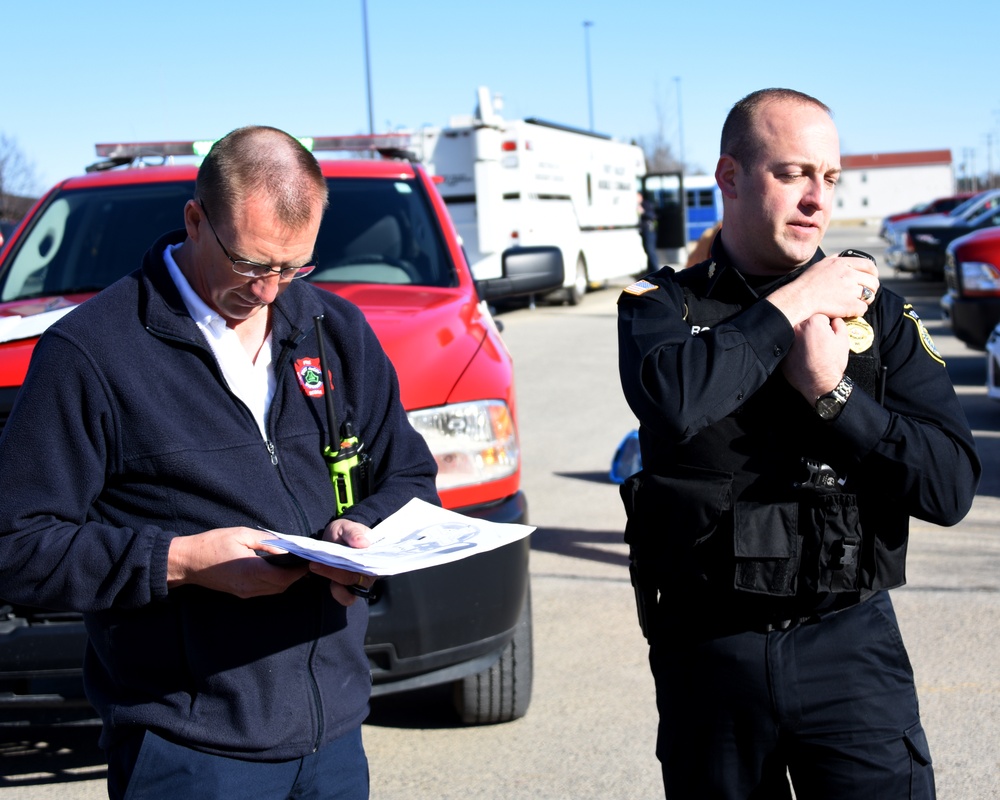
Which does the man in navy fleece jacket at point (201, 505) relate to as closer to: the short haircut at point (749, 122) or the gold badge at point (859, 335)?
the short haircut at point (749, 122)

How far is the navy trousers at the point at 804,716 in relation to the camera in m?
2.25

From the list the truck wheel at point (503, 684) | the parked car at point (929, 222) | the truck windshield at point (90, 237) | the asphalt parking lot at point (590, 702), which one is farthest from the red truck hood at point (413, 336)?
the parked car at point (929, 222)

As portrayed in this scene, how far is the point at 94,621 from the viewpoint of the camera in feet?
7.14

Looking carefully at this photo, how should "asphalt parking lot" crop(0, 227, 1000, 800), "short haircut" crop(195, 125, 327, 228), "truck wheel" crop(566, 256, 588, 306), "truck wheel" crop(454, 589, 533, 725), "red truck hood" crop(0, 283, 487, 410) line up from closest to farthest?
"short haircut" crop(195, 125, 327, 228)
"red truck hood" crop(0, 283, 487, 410)
"asphalt parking lot" crop(0, 227, 1000, 800)
"truck wheel" crop(454, 589, 533, 725)
"truck wheel" crop(566, 256, 588, 306)

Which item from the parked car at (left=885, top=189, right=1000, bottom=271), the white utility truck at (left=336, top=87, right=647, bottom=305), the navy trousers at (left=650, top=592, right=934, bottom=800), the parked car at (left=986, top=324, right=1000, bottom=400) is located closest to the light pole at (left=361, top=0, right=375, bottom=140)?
the white utility truck at (left=336, top=87, right=647, bottom=305)

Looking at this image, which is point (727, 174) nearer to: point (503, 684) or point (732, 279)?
point (732, 279)

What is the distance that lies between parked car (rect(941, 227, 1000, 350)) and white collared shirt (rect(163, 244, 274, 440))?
10.1 meters

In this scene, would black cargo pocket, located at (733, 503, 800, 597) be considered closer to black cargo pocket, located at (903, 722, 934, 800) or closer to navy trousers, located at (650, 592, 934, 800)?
navy trousers, located at (650, 592, 934, 800)

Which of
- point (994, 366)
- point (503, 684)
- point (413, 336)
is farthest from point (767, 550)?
point (994, 366)

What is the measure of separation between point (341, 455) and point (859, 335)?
40.5 inches

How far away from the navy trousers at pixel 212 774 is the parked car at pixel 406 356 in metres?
1.33

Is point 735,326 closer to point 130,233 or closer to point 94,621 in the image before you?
point 94,621

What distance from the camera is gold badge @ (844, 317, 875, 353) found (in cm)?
230

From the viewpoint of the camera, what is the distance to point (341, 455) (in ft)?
7.47
